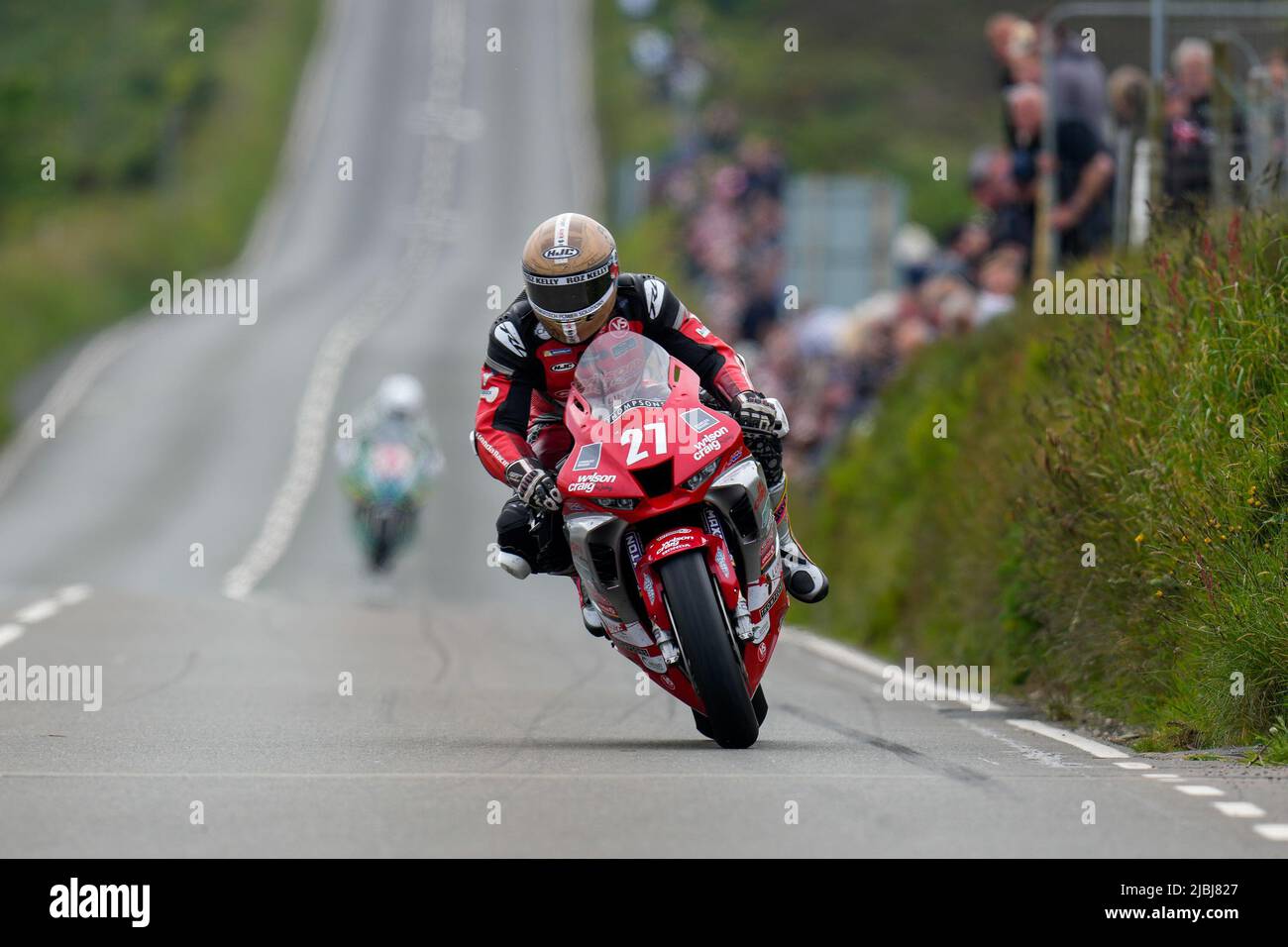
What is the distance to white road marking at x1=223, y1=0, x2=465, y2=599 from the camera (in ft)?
101

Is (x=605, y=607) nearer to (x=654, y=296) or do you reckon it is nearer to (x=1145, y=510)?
(x=654, y=296)

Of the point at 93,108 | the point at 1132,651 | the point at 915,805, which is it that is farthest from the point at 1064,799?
the point at 93,108

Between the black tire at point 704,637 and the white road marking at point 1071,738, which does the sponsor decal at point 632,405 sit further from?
the white road marking at point 1071,738

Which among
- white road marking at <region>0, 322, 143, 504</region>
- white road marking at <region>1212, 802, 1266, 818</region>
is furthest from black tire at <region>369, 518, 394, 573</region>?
white road marking at <region>1212, 802, 1266, 818</region>

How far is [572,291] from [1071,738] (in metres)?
3.01

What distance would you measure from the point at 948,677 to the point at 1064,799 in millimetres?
6289

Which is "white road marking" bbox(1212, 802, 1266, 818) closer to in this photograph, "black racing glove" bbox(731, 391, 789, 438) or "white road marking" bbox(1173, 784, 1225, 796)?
"white road marking" bbox(1173, 784, 1225, 796)

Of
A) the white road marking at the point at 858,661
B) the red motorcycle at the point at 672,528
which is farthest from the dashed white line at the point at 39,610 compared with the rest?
the red motorcycle at the point at 672,528

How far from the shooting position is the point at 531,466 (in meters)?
9.90

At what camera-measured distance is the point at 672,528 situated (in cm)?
941

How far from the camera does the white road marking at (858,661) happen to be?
13031 millimetres

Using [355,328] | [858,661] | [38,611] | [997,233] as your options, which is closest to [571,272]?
[858,661]

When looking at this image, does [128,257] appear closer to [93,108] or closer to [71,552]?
[93,108]

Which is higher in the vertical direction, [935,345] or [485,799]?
[935,345]
